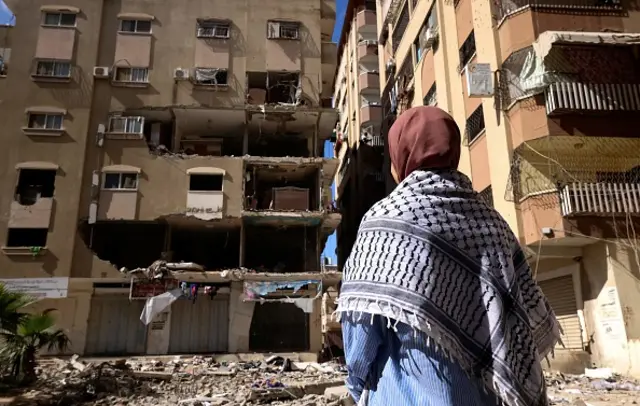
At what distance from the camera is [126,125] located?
24250 mm

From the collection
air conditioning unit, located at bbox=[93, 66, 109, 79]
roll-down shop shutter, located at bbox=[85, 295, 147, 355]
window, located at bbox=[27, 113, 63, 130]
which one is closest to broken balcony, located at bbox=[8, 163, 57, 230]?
window, located at bbox=[27, 113, 63, 130]

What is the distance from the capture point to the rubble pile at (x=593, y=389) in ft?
27.1

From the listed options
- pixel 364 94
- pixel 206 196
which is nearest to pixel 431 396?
pixel 206 196

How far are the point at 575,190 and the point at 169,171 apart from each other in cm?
1710

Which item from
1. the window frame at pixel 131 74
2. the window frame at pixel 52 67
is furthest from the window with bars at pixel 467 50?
the window frame at pixel 52 67

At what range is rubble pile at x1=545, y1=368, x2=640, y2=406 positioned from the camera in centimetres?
825

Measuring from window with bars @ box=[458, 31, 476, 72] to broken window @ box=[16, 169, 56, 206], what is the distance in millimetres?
18478

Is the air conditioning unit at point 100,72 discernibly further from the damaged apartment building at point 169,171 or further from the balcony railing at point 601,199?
the balcony railing at point 601,199

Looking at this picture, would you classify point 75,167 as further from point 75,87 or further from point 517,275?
point 517,275

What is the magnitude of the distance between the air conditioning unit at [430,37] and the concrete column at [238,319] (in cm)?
1309

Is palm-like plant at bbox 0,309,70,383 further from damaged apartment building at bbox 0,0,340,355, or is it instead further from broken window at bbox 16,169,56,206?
broken window at bbox 16,169,56,206

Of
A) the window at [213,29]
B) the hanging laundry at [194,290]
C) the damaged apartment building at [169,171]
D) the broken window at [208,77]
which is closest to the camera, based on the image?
the hanging laundry at [194,290]

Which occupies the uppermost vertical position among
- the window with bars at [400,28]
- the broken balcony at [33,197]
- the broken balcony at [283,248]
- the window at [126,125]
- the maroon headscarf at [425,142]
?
the window with bars at [400,28]

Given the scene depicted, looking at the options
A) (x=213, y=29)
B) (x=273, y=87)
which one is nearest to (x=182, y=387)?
(x=273, y=87)
